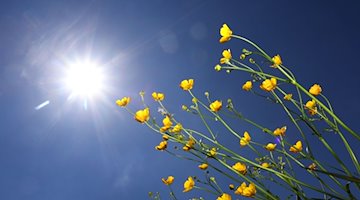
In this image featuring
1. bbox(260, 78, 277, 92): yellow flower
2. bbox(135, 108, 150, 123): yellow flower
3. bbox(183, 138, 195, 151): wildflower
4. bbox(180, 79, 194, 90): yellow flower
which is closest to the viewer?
bbox(183, 138, 195, 151): wildflower

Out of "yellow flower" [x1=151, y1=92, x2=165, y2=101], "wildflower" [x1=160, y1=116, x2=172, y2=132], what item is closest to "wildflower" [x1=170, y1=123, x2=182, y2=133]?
"wildflower" [x1=160, y1=116, x2=172, y2=132]

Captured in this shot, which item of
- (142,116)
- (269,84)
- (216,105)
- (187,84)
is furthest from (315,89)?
(142,116)

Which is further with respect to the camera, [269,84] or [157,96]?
[157,96]

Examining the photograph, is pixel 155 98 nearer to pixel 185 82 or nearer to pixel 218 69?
pixel 185 82

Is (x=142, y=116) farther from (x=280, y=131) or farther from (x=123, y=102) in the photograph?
(x=280, y=131)

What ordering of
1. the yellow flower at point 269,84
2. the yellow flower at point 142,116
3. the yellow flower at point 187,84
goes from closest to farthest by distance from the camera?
the yellow flower at point 269,84 → the yellow flower at point 142,116 → the yellow flower at point 187,84

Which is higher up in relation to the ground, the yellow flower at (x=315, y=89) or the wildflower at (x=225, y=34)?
the wildflower at (x=225, y=34)

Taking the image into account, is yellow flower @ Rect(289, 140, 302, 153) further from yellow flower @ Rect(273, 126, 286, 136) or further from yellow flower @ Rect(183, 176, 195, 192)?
yellow flower @ Rect(183, 176, 195, 192)

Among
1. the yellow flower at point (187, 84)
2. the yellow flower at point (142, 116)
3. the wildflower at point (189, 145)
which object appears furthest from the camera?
the yellow flower at point (187, 84)

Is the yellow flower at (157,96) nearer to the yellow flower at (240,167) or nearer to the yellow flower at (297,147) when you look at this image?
the yellow flower at (240,167)

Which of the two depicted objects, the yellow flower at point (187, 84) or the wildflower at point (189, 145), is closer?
the wildflower at point (189, 145)

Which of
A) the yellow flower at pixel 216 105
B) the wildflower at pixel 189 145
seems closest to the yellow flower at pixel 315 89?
the yellow flower at pixel 216 105

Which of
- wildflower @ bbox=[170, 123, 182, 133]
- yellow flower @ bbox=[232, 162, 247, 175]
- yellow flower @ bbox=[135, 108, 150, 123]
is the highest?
yellow flower @ bbox=[135, 108, 150, 123]
